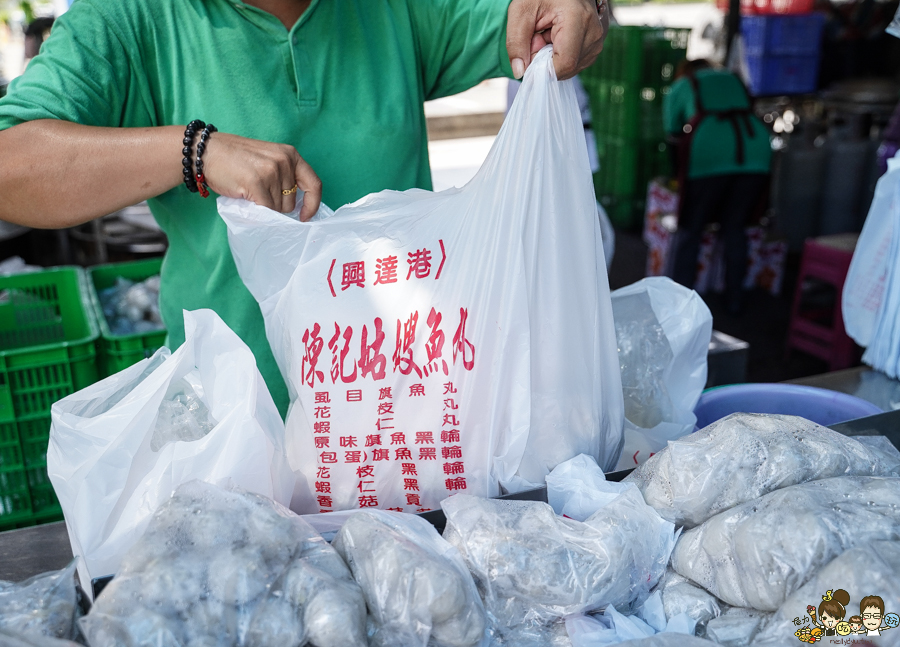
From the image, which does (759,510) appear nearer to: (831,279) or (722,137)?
(831,279)

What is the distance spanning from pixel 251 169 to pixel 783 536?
0.84m

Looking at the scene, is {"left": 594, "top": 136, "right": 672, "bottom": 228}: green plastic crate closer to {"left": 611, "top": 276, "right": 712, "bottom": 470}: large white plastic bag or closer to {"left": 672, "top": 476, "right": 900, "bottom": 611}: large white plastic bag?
{"left": 611, "top": 276, "right": 712, "bottom": 470}: large white plastic bag

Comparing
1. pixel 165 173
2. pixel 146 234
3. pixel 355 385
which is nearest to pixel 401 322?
pixel 355 385

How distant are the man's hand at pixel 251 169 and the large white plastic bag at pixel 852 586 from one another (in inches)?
33.2

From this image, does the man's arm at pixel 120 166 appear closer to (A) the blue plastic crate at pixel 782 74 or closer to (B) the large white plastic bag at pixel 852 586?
(B) the large white plastic bag at pixel 852 586

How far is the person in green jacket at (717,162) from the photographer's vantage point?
14.9 feet

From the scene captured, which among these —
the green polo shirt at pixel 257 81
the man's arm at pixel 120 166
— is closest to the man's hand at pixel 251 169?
the man's arm at pixel 120 166

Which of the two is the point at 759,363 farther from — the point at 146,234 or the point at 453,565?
the point at 453,565

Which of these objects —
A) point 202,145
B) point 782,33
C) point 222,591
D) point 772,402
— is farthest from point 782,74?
point 222,591

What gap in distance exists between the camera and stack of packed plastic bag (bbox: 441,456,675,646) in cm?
91

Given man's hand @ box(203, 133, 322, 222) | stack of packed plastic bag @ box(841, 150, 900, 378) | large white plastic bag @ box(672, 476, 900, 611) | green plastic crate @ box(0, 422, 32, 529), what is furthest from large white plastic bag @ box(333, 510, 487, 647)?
green plastic crate @ box(0, 422, 32, 529)

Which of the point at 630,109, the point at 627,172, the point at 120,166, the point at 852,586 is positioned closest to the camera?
the point at 852,586

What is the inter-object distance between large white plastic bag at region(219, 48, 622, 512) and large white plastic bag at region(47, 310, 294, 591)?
4.4 inches

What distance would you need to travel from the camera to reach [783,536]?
0.86m
